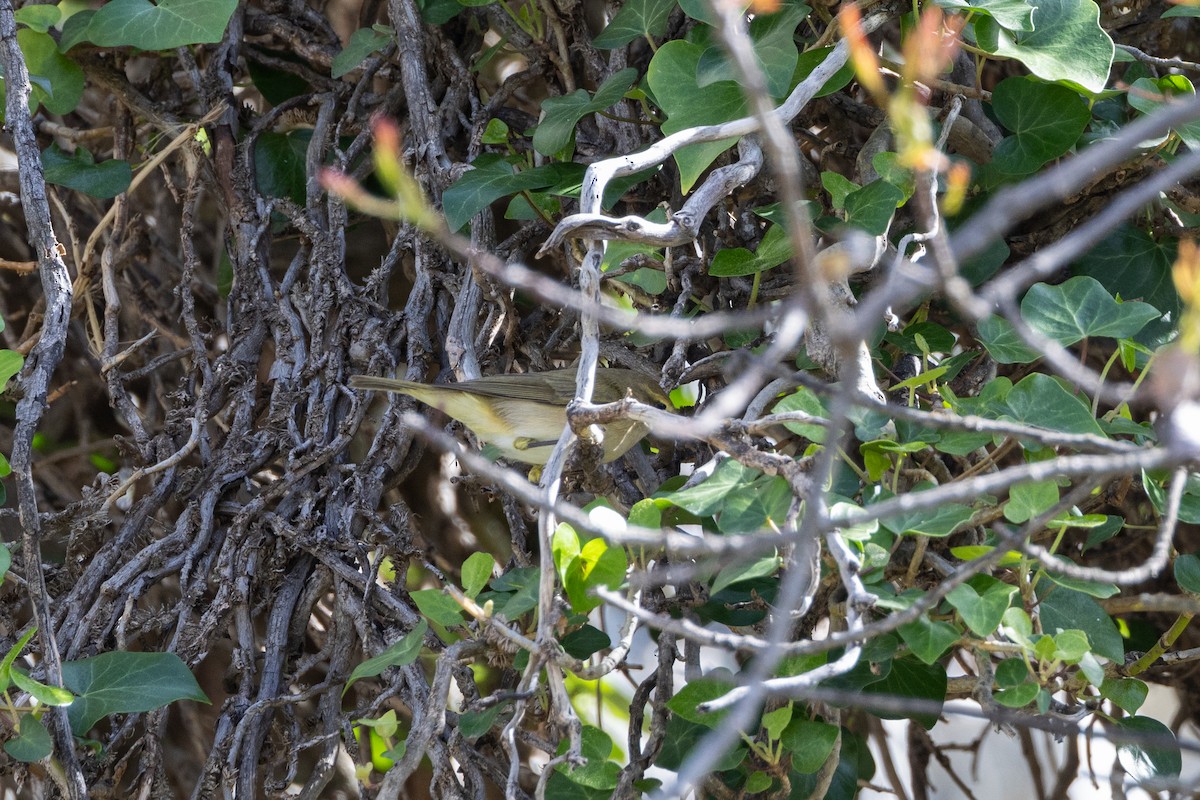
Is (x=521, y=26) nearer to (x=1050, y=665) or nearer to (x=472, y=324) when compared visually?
(x=472, y=324)

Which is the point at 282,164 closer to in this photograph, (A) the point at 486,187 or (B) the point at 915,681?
(A) the point at 486,187

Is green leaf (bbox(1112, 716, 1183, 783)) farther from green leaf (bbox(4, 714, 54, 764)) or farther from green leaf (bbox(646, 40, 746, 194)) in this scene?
green leaf (bbox(4, 714, 54, 764))

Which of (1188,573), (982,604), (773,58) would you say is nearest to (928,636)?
(982,604)

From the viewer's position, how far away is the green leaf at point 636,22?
89.7 inches

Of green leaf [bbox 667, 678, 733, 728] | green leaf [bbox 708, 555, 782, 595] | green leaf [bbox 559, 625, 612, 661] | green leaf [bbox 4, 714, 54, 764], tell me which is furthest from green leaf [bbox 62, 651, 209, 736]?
green leaf [bbox 708, 555, 782, 595]

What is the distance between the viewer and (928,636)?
4.99 feet

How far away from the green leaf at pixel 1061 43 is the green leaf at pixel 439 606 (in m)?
1.39

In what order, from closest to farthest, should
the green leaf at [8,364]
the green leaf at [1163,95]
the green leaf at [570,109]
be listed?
the green leaf at [1163,95]
the green leaf at [8,364]
the green leaf at [570,109]

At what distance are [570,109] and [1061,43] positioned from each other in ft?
3.20

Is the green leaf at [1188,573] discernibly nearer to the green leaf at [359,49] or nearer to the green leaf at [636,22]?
the green leaf at [636,22]

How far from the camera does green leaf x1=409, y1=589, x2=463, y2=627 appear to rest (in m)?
1.68

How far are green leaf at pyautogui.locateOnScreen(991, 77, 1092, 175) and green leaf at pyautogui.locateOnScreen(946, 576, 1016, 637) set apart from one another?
3.29ft

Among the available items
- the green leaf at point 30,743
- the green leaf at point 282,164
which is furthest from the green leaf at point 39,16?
the green leaf at point 30,743

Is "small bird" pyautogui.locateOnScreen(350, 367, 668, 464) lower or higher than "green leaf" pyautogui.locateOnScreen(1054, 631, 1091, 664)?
lower
